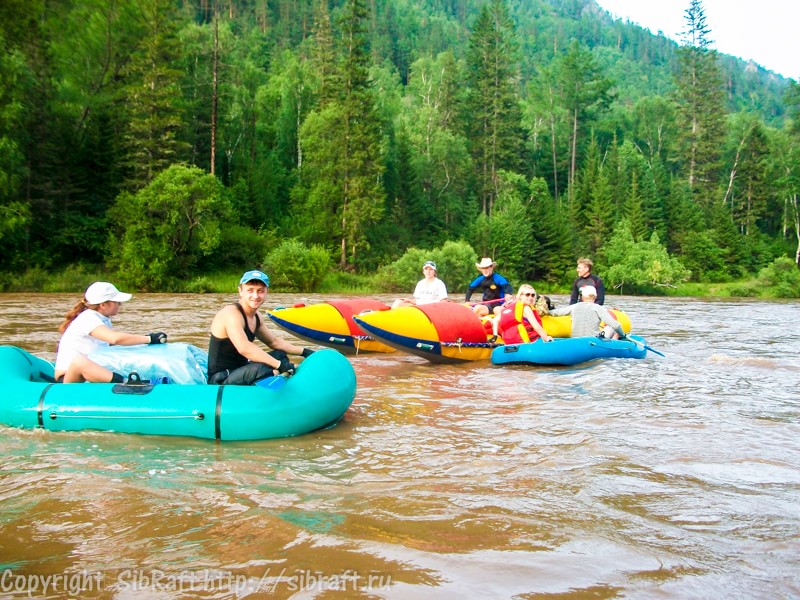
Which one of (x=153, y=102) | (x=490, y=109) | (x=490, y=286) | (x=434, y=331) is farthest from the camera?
(x=490, y=109)

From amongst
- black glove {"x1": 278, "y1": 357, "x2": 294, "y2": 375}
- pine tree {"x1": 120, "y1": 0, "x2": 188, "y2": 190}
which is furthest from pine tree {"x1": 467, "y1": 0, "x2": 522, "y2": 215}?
black glove {"x1": 278, "y1": 357, "x2": 294, "y2": 375}

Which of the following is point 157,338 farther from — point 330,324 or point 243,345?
point 330,324

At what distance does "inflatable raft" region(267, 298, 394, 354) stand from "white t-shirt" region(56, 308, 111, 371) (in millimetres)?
4140

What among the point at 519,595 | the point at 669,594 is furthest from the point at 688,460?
the point at 519,595

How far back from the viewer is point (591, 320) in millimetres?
9812

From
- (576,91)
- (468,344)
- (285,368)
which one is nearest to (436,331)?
(468,344)

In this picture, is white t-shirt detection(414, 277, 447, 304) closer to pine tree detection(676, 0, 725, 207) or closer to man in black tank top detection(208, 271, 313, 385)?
man in black tank top detection(208, 271, 313, 385)

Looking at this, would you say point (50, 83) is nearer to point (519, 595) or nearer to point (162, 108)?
point (162, 108)

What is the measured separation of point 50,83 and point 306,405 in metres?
28.1

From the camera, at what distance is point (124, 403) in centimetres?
527

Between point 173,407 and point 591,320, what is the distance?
6316 mm

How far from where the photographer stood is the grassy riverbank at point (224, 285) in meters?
25.1

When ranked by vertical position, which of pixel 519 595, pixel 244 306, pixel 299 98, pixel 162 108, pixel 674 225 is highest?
pixel 299 98

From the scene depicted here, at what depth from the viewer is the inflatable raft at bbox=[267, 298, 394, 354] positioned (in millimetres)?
9852
